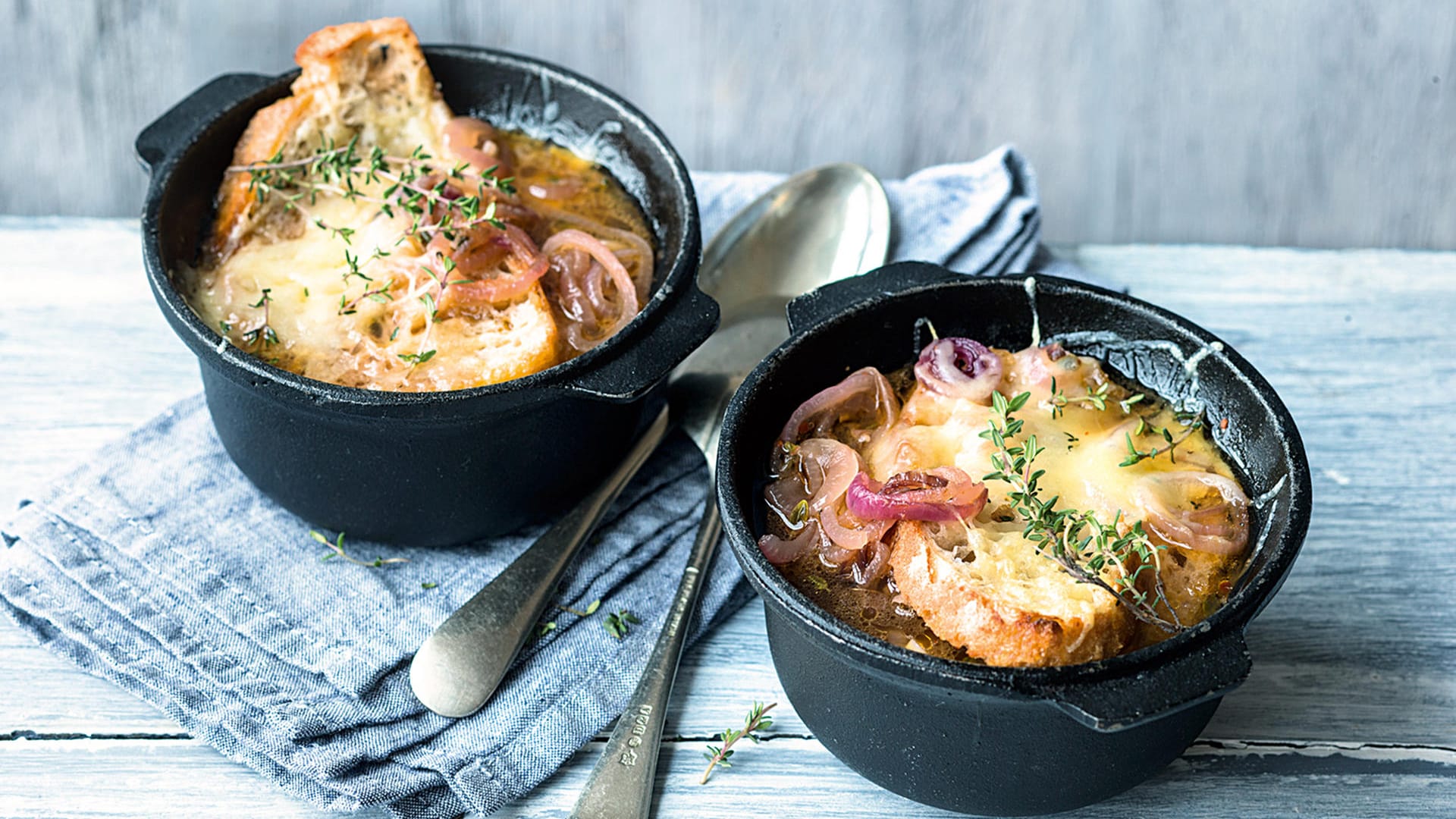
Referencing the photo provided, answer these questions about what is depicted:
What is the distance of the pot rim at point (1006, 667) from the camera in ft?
6.11

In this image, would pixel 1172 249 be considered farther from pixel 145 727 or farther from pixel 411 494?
pixel 145 727

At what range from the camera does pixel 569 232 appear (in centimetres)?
268

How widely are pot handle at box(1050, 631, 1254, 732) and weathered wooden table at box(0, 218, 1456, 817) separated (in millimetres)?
500

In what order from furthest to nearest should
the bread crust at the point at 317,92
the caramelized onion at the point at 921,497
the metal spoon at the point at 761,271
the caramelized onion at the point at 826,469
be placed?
1. the metal spoon at the point at 761,271
2. the bread crust at the point at 317,92
3. the caramelized onion at the point at 826,469
4. the caramelized onion at the point at 921,497

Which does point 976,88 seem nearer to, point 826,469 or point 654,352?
point 654,352

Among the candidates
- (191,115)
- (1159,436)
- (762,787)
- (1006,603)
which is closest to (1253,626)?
(1159,436)

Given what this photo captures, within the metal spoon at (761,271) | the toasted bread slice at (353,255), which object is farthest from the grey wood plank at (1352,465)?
the toasted bread slice at (353,255)

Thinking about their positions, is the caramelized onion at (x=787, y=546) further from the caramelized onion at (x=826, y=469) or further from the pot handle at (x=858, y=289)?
the pot handle at (x=858, y=289)

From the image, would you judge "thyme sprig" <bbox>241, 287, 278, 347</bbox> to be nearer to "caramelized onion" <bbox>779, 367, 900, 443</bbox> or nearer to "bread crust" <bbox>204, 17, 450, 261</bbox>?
"bread crust" <bbox>204, 17, 450, 261</bbox>

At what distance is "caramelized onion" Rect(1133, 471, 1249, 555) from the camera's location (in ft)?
7.00

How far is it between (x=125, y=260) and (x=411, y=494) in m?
1.26

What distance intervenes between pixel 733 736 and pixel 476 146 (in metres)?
1.26

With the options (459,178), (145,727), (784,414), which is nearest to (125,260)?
(459,178)

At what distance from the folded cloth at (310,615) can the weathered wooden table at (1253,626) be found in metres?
0.07
